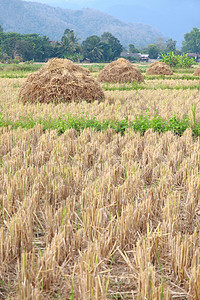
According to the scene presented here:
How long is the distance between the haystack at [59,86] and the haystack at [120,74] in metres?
6.24

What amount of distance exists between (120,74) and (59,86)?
738 cm

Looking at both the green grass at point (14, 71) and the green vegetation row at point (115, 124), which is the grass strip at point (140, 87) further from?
the green grass at point (14, 71)

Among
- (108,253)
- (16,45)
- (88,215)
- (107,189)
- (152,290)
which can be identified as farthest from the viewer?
(16,45)

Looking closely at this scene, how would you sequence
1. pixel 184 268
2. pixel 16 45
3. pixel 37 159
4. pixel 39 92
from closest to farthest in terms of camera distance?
1. pixel 184 268
2. pixel 37 159
3. pixel 39 92
4. pixel 16 45

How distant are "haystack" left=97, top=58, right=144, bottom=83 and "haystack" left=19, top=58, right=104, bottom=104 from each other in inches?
246

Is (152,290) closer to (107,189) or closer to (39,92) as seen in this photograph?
(107,189)

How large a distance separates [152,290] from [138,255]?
249mm

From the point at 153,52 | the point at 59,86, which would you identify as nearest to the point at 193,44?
the point at 153,52

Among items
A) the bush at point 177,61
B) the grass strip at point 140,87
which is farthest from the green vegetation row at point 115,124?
the bush at point 177,61

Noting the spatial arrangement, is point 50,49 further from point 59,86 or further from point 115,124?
point 115,124

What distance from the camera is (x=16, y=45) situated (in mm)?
68875

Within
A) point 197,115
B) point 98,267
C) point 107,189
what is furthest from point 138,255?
point 197,115

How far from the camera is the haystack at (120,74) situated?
14121 mm

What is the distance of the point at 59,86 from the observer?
7.50 metres
